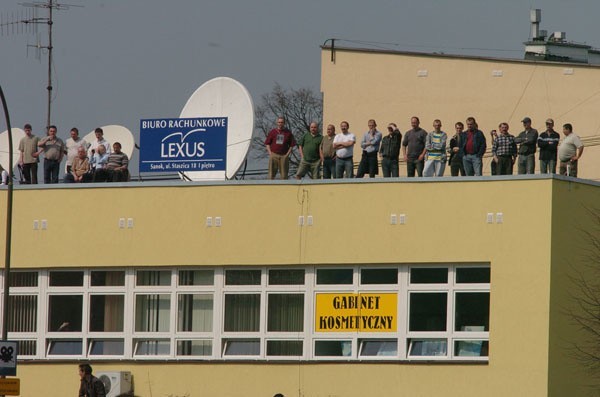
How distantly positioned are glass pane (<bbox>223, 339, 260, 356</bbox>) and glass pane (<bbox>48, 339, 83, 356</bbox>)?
2.97 m

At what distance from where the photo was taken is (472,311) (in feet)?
93.1

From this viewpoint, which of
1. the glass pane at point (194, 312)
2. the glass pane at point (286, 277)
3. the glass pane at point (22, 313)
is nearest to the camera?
the glass pane at point (286, 277)

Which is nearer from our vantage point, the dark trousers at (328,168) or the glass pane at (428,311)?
the glass pane at (428,311)

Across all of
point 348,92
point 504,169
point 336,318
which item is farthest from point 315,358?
point 348,92

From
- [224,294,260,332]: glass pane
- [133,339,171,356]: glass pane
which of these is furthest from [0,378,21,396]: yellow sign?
[224,294,260,332]: glass pane

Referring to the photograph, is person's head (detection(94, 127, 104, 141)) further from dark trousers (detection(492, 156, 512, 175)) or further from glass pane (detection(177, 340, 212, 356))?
dark trousers (detection(492, 156, 512, 175))

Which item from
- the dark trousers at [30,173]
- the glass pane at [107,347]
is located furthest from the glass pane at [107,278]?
the dark trousers at [30,173]

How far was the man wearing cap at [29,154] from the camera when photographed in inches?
1271

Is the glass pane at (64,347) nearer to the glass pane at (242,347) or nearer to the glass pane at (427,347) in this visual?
the glass pane at (242,347)

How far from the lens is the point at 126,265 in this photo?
101 feet

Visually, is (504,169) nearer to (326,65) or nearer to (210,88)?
(210,88)

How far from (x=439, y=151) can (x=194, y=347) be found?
5974 millimetres

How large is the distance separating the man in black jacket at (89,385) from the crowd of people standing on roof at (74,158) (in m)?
5.52

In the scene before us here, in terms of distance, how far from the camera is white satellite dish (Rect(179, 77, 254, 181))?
104 feet
